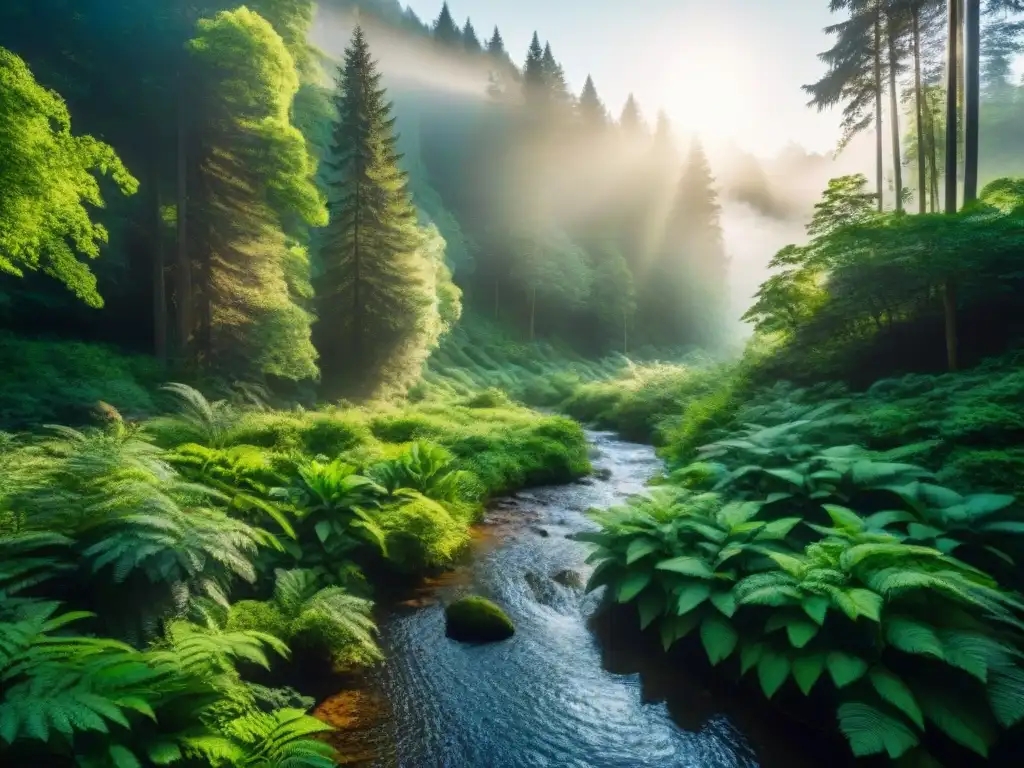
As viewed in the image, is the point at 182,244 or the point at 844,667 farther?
the point at 182,244

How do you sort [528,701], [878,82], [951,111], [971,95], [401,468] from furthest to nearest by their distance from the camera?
[878,82] → [951,111] → [971,95] → [401,468] → [528,701]

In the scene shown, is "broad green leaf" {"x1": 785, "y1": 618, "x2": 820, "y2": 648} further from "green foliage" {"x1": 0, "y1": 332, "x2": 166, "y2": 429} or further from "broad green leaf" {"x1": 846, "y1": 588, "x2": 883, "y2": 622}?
"green foliage" {"x1": 0, "y1": 332, "x2": 166, "y2": 429}

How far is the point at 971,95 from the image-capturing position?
13.0 meters

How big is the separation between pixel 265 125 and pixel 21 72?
8724 mm

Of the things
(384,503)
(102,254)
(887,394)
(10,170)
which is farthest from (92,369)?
(887,394)

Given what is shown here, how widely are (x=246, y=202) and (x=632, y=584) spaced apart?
15689 mm

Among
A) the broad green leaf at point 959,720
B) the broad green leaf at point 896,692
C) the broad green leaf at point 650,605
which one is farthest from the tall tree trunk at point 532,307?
the broad green leaf at point 959,720

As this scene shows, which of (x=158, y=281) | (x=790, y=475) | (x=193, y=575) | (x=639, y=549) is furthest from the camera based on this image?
(x=158, y=281)

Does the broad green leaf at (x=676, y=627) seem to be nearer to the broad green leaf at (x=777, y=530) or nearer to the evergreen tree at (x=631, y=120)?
the broad green leaf at (x=777, y=530)

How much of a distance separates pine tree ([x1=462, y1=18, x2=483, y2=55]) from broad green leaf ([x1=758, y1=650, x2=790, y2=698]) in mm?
76643

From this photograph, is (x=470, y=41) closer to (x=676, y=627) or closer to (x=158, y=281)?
(x=158, y=281)

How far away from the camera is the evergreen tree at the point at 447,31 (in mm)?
66562

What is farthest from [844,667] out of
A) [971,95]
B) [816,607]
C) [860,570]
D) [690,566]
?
[971,95]

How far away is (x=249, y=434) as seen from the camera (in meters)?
10.1
